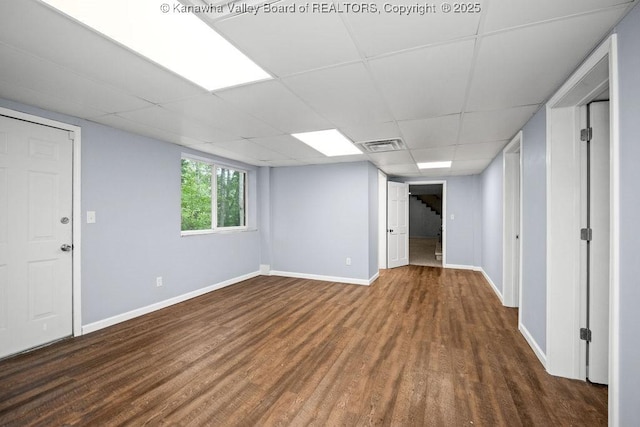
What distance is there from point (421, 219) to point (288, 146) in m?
10.9

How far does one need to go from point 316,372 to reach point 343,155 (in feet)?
10.8

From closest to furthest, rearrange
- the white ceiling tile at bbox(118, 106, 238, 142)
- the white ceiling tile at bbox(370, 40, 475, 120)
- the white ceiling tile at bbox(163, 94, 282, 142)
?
the white ceiling tile at bbox(370, 40, 475, 120) < the white ceiling tile at bbox(163, 94, 282, 142) < the white ceiling tile at bbox(118, 106, 238, 142)

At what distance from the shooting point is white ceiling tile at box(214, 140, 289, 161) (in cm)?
389

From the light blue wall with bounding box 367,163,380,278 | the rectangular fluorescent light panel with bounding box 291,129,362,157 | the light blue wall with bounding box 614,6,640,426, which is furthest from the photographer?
the light blue wall with bounding box 367,163,380,278

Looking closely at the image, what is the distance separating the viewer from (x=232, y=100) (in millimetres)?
2396

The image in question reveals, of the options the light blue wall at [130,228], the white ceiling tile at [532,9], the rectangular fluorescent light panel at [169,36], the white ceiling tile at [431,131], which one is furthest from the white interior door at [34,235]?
the white ceiling tile at [532,9]

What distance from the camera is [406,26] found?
4.73 feet

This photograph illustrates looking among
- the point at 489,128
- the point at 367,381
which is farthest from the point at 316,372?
the point at 489,128

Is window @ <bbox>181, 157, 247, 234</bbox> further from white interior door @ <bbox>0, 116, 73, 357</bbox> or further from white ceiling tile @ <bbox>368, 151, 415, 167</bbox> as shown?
white ceiling tile @ <bbox>368, 151, 415, 167</bbox>

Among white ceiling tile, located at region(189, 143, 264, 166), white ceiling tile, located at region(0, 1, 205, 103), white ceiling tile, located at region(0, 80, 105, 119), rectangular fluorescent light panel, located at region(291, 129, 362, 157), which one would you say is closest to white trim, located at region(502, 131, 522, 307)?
rectangular fluorescent light panel, located at region(291, 129, 362, 157)

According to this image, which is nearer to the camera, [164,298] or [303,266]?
[164,298]

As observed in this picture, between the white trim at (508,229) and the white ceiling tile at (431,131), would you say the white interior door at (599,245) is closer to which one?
the white ceiling tile at (431,131)

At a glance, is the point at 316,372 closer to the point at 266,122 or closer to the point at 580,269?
the point at 580,269

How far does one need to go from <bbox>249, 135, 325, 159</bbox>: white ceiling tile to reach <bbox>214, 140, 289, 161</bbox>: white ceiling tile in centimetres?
14
